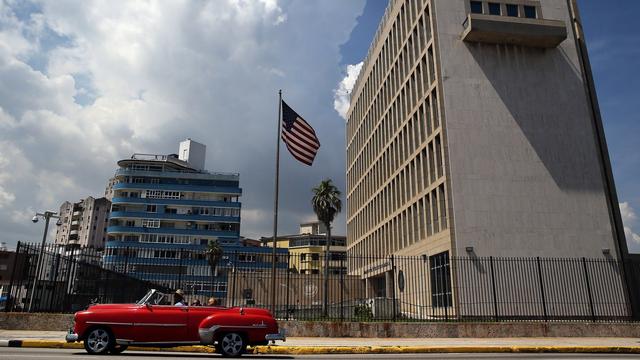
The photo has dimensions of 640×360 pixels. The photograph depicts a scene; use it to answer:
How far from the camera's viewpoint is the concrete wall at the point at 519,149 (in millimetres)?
33500

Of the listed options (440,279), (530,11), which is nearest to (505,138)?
(440,279)

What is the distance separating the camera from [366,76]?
64250 mm

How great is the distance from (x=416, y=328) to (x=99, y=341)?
43.2 ft

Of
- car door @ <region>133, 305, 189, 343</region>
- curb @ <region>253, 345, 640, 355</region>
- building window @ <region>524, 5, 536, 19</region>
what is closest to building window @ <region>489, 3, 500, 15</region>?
building window @ <region>524, 5, 536, 19</region>

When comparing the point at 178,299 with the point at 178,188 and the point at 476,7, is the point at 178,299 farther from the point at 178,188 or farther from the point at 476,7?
the point at 178,188

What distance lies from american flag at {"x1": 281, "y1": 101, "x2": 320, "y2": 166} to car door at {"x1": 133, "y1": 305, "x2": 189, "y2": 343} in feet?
36.7

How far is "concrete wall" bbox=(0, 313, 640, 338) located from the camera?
723 inches

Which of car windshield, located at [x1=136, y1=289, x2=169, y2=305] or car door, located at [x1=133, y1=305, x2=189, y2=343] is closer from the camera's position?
car door, located at [x1=133, y1=305, x2=189, y2=343]

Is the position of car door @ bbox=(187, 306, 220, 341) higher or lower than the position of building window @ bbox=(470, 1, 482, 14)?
lower

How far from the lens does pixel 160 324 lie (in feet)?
37.2

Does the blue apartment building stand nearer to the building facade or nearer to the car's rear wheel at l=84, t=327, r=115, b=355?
the building facade

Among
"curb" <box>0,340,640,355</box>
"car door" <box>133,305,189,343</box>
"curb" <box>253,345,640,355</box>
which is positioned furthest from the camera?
"curb" <box>253,345,640,355</box>

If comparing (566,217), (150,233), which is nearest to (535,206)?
(566,217)

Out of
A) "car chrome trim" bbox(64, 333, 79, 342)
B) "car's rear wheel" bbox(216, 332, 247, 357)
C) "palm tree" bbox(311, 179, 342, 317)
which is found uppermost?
"palm tree" bbox(311, 179, 342, 317)
